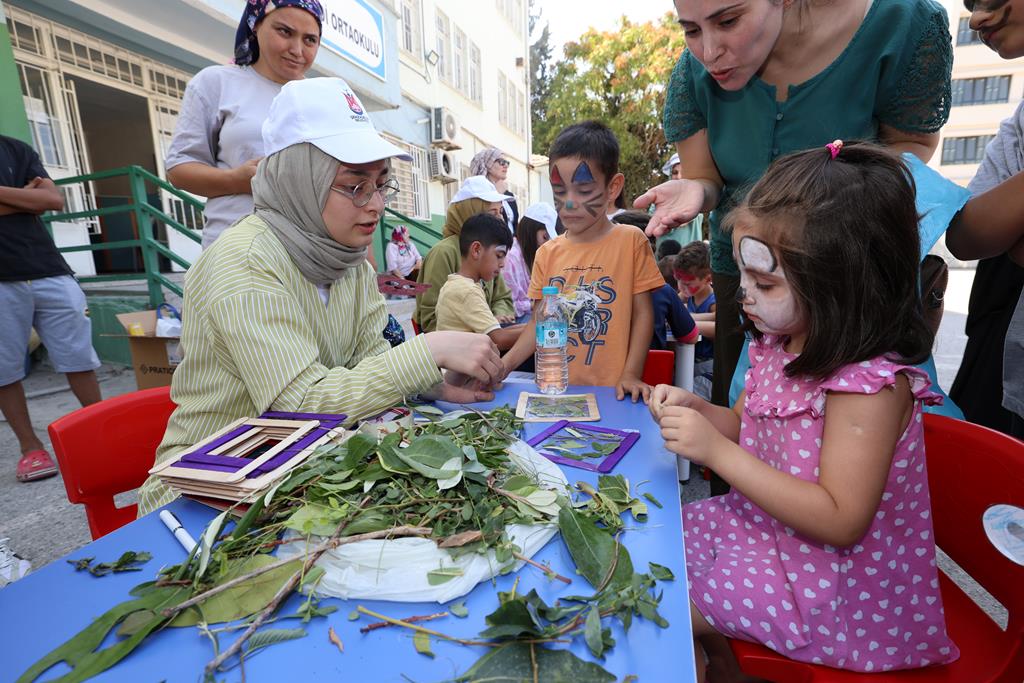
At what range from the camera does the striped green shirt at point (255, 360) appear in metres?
1.32

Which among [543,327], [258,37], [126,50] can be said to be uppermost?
[126,50]

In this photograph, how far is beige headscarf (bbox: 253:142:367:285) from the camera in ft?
4.99

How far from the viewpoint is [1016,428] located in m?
1.75

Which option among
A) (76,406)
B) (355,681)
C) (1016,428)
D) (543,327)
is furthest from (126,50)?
(1016,428)

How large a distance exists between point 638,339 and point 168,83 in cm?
740

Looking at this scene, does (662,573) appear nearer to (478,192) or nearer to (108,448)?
(108,448)

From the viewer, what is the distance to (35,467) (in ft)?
10.4

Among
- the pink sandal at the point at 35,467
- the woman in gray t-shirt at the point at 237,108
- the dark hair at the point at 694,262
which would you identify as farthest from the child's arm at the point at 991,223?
the pink sandal at the point at 35,467

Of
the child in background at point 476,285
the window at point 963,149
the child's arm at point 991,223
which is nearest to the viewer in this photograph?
the child's arm at point 991,223

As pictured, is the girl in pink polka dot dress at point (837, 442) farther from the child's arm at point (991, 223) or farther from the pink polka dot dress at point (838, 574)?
the child's arm at point (991, 223)

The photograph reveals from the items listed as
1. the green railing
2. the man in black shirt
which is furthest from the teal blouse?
the green railing

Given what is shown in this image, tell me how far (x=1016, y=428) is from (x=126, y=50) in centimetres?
825

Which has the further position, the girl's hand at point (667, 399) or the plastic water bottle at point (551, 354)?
the plastic water bottle at point (551, 354)

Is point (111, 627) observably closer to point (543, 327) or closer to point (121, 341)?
point (543, 327)
